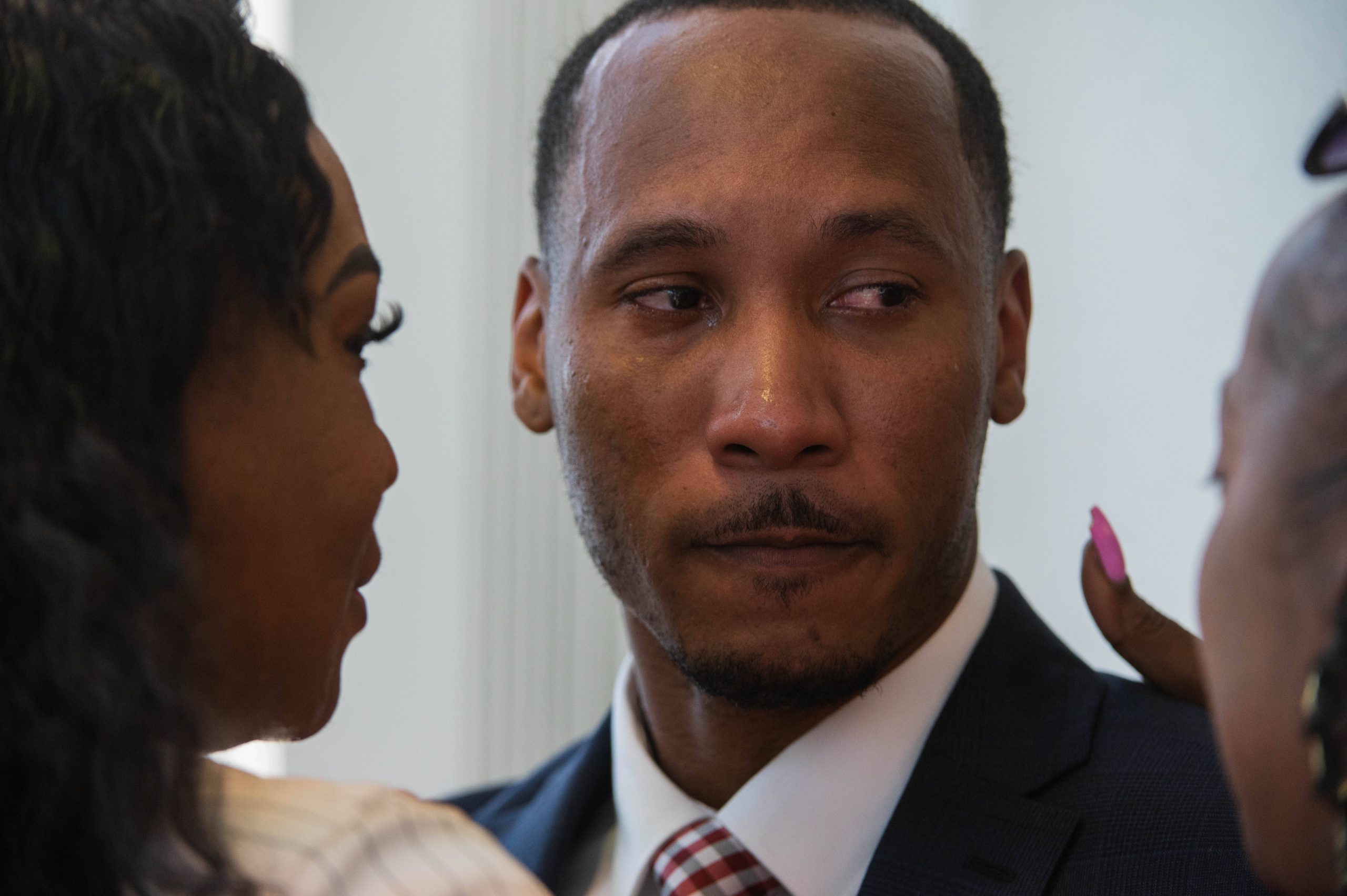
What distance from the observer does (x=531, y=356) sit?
171cm

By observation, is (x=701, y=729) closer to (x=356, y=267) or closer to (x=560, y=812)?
(x=560, y=812)

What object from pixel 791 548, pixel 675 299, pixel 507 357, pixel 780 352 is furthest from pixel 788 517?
pixel 507 357

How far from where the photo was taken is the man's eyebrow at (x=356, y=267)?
3.28 feet

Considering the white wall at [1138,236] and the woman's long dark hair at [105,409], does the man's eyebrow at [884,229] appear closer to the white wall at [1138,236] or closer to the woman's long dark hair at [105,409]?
the woman's long dark hair at [105,409]

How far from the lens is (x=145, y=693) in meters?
0.76

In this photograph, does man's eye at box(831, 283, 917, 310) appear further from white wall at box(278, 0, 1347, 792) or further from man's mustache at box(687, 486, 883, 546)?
white wall at box(278, 0, 1347, 792)

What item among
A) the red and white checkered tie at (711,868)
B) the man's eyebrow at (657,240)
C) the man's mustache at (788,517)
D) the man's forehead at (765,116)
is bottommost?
the red and white checkered tie at (711,868)

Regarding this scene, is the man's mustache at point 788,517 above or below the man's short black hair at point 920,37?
below

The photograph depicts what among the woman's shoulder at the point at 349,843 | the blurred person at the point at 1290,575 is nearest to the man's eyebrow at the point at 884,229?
the blurred person at the point at 1290,575

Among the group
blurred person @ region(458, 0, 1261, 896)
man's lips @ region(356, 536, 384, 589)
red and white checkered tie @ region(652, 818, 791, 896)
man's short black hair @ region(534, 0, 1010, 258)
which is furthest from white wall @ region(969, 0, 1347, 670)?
man's lips @ region(356, 536, 384, 589)

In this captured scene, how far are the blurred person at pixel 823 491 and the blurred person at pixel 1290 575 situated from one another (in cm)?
53

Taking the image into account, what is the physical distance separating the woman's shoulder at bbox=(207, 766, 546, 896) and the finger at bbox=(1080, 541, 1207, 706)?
0.77 metres

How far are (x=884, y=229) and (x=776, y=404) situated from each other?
24 centimetres

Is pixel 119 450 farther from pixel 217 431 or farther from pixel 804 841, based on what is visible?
pixel 804 841
